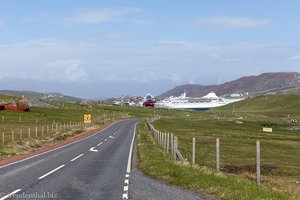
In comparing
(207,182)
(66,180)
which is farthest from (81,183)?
(207,182)

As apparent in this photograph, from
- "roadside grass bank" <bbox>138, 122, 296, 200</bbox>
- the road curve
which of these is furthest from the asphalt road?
"roadside grass bank" <bbox>138, 122, 296, 200</bbox>

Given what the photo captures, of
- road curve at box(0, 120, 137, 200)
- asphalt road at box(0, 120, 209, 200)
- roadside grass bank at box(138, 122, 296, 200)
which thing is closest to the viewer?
roadside grass bank at box(138, 122, 296, 200)

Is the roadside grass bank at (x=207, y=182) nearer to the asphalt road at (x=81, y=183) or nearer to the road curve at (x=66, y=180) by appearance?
the asphalt road at (x=81, y=183)

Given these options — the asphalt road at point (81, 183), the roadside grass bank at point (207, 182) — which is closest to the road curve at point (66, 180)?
the asphalt road at point (81, 183)

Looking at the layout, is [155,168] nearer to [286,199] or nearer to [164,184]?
[164,184]

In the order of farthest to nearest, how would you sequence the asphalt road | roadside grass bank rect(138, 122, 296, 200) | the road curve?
the road curve → the asphalt road → roadside grass bank rect(138, 122, 296, 200)

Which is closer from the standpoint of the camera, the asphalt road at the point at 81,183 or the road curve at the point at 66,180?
the asphalt road at the point at 81,183

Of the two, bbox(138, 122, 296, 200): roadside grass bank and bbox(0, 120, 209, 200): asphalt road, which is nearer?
bbox(138, 122, 296, 200): roadside grass bank

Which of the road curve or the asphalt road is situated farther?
the road curve

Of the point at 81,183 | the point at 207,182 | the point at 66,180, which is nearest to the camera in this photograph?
the point at 207,182

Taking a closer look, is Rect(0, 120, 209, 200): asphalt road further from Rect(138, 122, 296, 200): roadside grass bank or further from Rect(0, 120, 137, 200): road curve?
Rect(138, 122, 296, 200): roadside grass bank

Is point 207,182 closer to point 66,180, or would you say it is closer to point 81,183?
point 81,183

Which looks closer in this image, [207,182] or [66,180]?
[207,182]

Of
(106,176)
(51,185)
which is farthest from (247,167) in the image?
(51,185)
